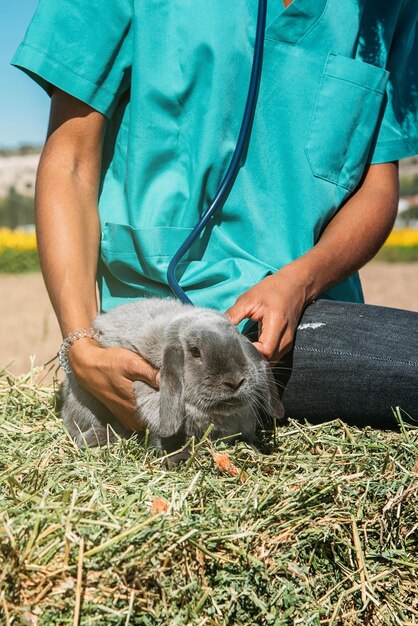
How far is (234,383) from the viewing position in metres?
2.27

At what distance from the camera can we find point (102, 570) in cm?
167

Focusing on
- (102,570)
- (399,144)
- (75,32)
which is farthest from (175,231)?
(102,570)

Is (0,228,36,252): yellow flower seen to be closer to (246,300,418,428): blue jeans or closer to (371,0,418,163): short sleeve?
(371,0,418,163): short sleeve

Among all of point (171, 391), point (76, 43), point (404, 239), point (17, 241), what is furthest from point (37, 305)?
point (171, 391)

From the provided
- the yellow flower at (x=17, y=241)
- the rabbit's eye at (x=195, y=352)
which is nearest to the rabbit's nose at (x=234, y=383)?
the rabbit's eye at (x=195, y=352)

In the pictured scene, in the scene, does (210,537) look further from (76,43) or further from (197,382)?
(76,43)

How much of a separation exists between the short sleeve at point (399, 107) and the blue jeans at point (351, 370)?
795mm

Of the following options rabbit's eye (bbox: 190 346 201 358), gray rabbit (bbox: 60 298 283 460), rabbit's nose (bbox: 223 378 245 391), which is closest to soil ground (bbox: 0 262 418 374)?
gray rabbit (bbox: 60 298 283 460)

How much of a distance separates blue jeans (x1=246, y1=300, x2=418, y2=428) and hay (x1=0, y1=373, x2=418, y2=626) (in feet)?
0.79

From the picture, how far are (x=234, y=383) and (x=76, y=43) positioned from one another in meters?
1.37

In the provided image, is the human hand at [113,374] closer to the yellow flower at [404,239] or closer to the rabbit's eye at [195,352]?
the rabbit's eye at [195,352]

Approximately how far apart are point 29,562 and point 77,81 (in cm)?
171

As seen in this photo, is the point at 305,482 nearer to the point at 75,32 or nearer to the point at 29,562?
the point at 29,562

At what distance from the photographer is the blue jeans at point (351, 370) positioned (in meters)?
2.56
